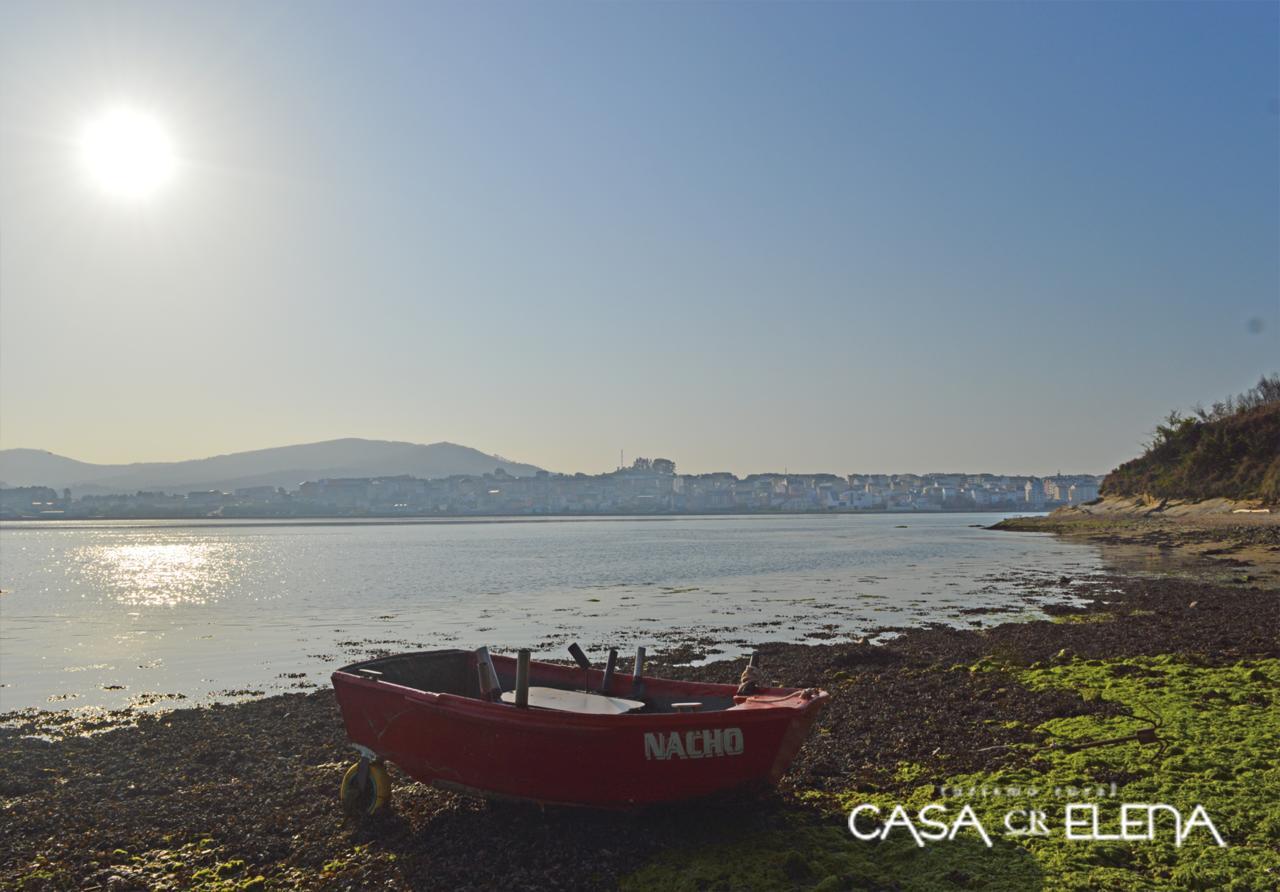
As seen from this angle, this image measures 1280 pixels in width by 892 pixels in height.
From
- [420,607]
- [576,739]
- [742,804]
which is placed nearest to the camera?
[576,739]

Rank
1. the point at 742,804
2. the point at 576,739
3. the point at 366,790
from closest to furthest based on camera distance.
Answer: the point at 576,739 → the point at 742,804 → the point at 366,790

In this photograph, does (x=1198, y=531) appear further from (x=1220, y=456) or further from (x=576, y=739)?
(x=576, y=739)

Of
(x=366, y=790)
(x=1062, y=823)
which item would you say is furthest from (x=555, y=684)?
(x=1062, y=823)

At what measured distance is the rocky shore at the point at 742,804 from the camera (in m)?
6.87

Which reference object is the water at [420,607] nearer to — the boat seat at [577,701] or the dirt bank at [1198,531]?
the dirt bank at [1198,531]

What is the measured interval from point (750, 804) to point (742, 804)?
0.42ft

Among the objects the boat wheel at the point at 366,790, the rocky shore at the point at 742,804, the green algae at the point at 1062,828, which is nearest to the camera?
the green algae at the point at 1062,828

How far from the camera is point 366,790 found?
9047 millimetres

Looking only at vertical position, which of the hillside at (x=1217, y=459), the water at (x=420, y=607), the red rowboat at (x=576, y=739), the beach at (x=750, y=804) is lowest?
the water at (x=420, y=607)

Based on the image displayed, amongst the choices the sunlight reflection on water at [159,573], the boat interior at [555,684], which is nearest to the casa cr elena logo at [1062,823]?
the boat interior at [555,684]

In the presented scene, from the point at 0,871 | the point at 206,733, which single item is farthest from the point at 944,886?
the point at 206,733

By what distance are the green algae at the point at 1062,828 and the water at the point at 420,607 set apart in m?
11.8

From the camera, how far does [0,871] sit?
7859 mm

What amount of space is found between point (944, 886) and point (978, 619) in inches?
777
